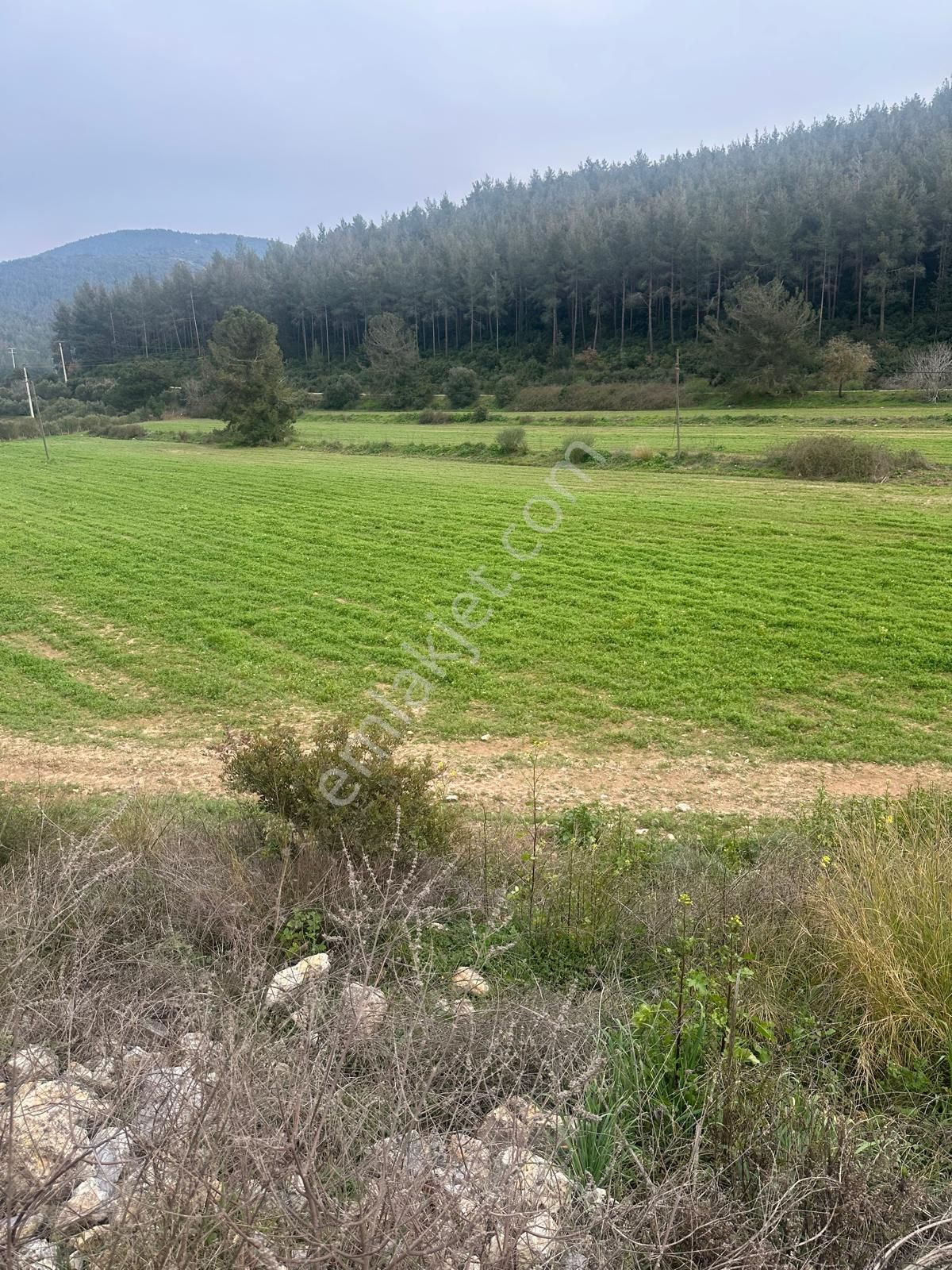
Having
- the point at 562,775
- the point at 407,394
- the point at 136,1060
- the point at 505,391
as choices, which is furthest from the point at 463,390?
the point at 136,1060

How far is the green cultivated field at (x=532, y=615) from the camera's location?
32.1ft

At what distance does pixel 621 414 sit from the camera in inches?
1957

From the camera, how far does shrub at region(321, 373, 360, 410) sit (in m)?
70.1

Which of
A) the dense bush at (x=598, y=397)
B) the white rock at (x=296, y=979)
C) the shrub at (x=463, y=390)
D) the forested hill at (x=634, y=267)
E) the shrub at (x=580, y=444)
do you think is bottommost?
the white rock at (x=296, y=979)

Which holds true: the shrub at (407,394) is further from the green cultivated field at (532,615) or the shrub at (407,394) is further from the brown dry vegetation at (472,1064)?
the brown dry vegetation at (472,1064)

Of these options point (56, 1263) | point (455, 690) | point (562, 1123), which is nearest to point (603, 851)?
point (562, 1123)

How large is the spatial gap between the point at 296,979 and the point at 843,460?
2349cm

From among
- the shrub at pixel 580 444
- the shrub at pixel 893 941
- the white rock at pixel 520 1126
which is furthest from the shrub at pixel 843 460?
the white rock at pixel 520 1126

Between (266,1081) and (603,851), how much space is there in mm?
3464

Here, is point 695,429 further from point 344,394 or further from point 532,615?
point 344,394

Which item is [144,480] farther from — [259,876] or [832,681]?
[259,876]

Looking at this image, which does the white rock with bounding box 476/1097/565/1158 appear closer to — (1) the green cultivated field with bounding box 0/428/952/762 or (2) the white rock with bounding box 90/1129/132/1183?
(2) the white rock with bounding box 90/1129/132/1183

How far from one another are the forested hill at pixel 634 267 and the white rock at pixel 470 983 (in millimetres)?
64340

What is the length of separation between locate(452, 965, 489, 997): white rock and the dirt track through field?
3.39 m
